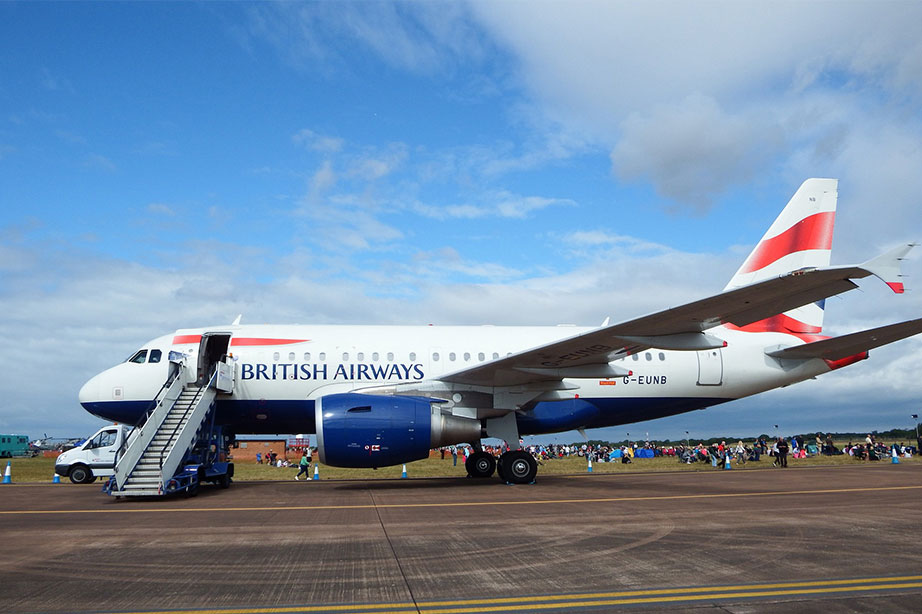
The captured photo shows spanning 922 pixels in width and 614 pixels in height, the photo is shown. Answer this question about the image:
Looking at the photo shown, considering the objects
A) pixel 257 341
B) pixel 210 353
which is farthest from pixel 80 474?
pixel 257 341

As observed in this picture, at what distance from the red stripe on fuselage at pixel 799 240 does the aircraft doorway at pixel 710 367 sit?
293cm

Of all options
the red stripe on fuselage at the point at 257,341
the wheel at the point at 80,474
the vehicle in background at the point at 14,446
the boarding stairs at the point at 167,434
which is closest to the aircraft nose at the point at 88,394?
the boarding stairs at the point at 167,434

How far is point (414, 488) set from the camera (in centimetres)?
1519

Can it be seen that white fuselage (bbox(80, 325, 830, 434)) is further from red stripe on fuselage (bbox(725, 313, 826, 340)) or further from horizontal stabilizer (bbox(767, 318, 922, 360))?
horizontal stabilizer (bbox(767, 318, 922, 360))

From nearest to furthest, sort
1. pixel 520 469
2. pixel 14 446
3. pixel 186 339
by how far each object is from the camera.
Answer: pixel 520 469
pixel 186 339
pixel 14 446

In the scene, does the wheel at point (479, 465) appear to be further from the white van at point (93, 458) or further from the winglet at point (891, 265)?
the winglet at point (891, 265)

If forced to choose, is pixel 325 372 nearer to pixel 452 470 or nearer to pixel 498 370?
pixel 498 370

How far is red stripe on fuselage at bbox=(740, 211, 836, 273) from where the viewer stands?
18391mm

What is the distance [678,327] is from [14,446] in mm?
81715

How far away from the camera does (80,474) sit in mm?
20203

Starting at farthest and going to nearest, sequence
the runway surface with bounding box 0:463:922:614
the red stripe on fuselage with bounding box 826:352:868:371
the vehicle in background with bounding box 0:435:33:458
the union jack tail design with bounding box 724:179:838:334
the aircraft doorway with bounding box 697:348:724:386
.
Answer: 1. the vehicle in background with bounding box 0:435:33:458
2. the union jack tail design with bounding box 724:179:838:334
3. the aircraft doorway with bounding box 697:348:724:386
4. the red stripe on fuselage with bounding box 826:352:868:371
5. the runway surface with bounding box 0:463:922:614

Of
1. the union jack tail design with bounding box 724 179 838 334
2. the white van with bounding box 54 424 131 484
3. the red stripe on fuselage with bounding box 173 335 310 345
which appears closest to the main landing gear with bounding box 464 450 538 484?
the red stripe on fuselage with bounding box 173 335 310 345

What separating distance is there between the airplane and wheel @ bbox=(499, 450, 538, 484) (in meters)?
0.03

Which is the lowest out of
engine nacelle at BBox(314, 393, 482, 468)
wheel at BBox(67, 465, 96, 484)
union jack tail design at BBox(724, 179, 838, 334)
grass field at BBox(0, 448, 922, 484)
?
grass field at BBox(0, 448, 922, 484)
